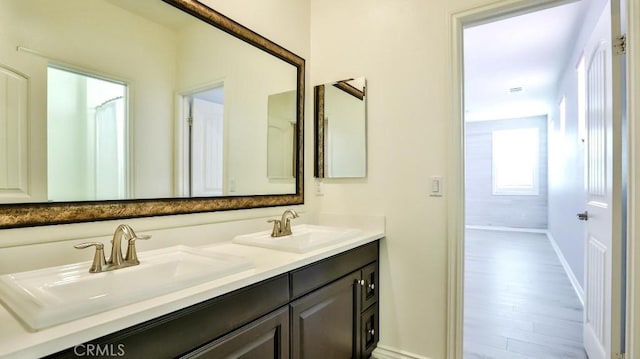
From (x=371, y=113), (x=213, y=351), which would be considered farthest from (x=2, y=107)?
(x=371, y=113)

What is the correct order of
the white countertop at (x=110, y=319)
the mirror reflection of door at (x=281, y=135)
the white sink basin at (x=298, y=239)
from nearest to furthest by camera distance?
the white countertop at (x=110, y=319)
the white sink basin at (x=298, y=239)
the mirror reflection of door at (x=281, y=135)

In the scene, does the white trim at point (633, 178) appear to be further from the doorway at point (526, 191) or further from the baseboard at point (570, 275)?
the baseboard at point (570, 275)

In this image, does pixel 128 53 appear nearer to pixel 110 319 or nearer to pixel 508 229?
pixel 110 319

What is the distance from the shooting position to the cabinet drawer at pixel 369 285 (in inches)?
74.3

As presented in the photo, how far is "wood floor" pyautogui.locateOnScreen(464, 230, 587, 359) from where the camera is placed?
7.13 ft

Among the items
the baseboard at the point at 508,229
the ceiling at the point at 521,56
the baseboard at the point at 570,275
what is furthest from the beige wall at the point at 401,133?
the baseboard at the point at 508,229

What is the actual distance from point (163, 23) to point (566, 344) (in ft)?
10.4

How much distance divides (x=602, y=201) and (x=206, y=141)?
7.10ft

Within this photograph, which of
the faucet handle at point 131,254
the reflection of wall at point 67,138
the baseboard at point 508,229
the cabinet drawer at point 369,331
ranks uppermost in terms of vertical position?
the reflection of wall at point 67,138

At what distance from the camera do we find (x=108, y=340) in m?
0.74

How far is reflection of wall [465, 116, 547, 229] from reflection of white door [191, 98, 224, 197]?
7.31 m

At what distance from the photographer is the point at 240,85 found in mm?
1843

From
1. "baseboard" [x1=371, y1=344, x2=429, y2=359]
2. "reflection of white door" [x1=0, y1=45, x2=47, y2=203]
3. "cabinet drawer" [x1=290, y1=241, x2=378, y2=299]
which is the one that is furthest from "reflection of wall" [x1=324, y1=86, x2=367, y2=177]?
"reflection of white door" [x1=0, y1=45, x2=47, y2=203]

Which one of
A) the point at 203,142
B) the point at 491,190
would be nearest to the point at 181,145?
the point at 203,142
